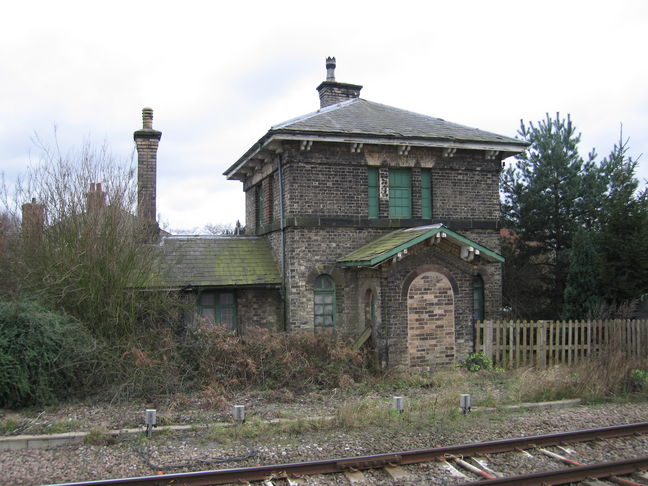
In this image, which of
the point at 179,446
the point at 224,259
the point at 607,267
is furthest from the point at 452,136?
the point at 179,446

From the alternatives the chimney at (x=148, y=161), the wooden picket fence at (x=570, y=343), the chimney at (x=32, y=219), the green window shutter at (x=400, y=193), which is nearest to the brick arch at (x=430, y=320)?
the wooden picket fence at (x=570, y=343)

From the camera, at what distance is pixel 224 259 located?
15.4 metres

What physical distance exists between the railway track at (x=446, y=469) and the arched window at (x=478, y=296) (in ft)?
26.2

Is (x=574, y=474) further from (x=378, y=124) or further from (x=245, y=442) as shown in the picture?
(x=378, y=124)

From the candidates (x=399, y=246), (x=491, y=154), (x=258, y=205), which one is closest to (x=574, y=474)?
(x=399, y=246)

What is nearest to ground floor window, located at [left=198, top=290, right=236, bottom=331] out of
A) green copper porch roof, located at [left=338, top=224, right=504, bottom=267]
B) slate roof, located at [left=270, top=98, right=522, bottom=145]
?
green copper porch roof, located at [left=338, top=224, right=504, bottom=267]

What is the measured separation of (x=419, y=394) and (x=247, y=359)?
11.3 ft

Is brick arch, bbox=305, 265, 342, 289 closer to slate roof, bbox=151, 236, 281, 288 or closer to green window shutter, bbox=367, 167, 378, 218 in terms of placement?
slate roof, bbox=151, 236, 281, 288

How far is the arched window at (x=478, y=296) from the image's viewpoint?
1594cm

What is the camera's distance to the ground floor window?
48.3 feet

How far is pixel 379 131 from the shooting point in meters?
15.0

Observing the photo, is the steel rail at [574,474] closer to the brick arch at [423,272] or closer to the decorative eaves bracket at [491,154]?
the brick arch at [423,272]

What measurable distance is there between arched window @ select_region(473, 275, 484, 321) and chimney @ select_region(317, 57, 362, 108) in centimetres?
725

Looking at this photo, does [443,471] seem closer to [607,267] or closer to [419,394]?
[419,394]
